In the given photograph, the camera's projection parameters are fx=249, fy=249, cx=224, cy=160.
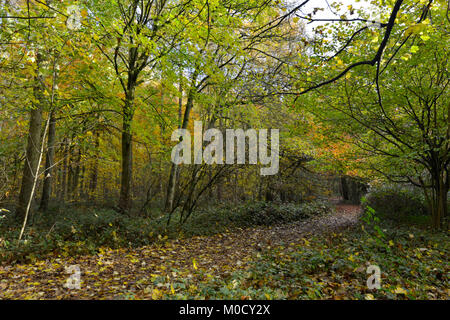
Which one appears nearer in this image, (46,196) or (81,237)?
(81,237)

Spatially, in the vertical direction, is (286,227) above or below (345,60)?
below

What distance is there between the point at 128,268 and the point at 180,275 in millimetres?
1145

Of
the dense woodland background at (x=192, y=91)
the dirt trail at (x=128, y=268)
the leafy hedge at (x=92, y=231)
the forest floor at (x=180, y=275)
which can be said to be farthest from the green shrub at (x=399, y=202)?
the dirt trail at (x=128, y=268)

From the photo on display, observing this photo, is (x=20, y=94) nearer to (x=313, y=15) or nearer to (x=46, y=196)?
(x=46, y=196)

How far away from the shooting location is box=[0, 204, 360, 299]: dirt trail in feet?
11.5

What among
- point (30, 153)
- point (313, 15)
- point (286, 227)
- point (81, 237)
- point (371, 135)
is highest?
point (313, 15)

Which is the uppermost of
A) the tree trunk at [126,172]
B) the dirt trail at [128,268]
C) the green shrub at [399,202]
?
the tree trunk at [126,172]

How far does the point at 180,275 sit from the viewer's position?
14.0ft

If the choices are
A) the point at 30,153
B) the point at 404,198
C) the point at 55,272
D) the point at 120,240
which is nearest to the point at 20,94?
the point at 30,153

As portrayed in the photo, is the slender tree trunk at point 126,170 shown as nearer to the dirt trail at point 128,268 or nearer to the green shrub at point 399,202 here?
the dirt trail at point 128,268

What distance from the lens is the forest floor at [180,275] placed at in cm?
→ 332

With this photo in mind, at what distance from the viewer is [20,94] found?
7.06m
